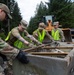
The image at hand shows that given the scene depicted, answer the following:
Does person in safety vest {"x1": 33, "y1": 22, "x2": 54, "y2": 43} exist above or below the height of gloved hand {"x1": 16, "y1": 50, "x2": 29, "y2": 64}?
above

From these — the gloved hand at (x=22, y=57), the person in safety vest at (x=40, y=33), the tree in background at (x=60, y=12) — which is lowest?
the gloved hand at (x=22, y=57)

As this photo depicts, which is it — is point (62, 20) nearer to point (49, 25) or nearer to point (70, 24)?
point (70, 24)

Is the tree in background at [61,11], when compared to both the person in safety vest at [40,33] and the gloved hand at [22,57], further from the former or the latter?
the gloved hand at [22,57]

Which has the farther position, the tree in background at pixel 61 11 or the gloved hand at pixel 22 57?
the tree in background at pixel 61 11

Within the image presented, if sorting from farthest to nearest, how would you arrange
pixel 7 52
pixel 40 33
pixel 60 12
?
pixel 60 12 < pixel 40 33 < pixel 7 52

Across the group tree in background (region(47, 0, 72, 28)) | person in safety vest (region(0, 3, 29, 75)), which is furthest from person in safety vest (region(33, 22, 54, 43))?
tree in background (region(47, 0, 72, 28))

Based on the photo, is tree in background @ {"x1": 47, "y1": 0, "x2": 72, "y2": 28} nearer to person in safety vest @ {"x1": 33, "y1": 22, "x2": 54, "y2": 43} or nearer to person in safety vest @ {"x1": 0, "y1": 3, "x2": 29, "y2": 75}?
person in safety vest @ {"x1": 33, "y1": 22, "x2": 54, "y2": 43}

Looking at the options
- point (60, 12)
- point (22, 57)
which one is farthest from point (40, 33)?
point (60, 12)

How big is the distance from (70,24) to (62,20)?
5.25ft

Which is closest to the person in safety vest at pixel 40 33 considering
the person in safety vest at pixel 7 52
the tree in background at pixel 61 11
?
the person in safety vest at pixel 7 52

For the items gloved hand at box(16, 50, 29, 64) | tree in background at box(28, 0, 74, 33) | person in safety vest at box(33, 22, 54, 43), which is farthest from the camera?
tree in background at box(28, 0, 74, 33)

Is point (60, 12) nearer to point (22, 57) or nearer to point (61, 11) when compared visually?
point (61, 11)

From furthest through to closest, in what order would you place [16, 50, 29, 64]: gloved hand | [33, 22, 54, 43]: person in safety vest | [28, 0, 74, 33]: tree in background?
[28, 0, 74, 33]: tree in background < [33, 22, 54, 43]: person in safety vest < [16, 50, 29, 64]: gloved hand

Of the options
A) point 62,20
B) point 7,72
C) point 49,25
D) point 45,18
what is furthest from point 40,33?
point 62,20
